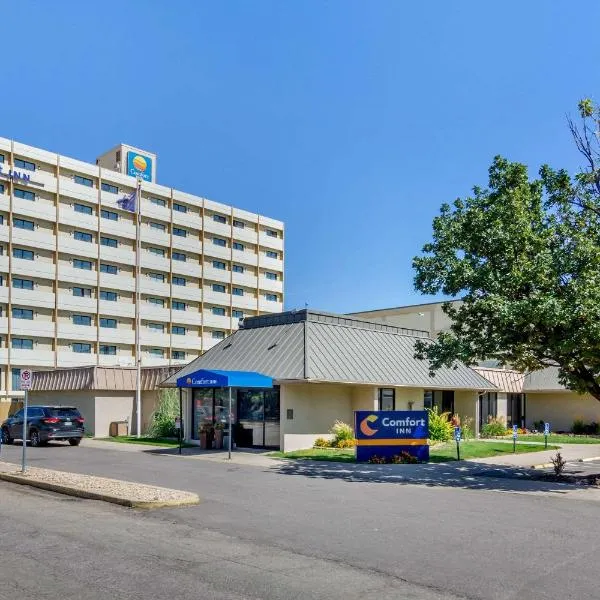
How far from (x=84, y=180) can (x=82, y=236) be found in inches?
217

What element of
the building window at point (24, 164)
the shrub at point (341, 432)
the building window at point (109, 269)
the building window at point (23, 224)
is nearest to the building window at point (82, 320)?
the building window at point (109, 269)

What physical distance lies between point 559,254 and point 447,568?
11216 mm

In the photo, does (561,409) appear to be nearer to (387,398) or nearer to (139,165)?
(387,398)

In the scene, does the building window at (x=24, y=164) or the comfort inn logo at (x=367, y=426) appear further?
the building window at (x=24, y=164)

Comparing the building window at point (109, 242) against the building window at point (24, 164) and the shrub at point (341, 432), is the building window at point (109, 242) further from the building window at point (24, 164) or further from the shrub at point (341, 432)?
the shrub at point (341, 432)

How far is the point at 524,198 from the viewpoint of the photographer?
18.6m

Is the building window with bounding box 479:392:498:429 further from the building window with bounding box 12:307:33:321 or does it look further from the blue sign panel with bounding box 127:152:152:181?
the blue sign panel with bounding box 127:152:152:181

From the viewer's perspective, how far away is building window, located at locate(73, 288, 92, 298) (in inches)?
2596

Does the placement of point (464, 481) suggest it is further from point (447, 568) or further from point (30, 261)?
point (30, 261)

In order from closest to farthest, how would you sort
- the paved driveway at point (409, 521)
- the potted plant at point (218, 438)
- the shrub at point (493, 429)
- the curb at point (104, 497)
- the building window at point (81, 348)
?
the paved driveway at point (409, 521), the curb at point (104, 497), the potted plant at point (218, 438), the shrub at point (493, 429), the building window at point (81, 348)

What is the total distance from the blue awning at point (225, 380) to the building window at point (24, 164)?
45018 millimetres

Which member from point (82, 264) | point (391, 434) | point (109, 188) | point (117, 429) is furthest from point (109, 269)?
point (391, 434)

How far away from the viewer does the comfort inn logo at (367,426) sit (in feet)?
72.1

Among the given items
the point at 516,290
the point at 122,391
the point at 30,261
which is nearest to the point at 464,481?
the point at 516,290
